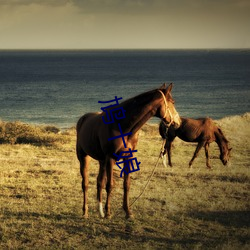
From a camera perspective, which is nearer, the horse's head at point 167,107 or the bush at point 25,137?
the horse's head at point 167,107

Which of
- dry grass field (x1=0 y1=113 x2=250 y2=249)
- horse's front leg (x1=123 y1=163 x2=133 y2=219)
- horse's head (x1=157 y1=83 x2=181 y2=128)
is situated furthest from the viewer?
horse's front leg (x1=123 y1=163 x2=133 y2=219)

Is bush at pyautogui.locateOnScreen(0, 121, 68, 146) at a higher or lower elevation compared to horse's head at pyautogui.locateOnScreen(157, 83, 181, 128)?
lower

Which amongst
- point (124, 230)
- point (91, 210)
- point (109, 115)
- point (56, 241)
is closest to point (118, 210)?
point (91, 210)

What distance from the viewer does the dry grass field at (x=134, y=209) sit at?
8.19 metres

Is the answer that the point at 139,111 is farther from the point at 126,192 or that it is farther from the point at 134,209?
the point at 134,209

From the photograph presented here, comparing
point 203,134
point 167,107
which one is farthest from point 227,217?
point 203,134

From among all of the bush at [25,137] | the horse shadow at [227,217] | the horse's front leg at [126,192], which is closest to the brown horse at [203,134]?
the horse shadow at [227,217]

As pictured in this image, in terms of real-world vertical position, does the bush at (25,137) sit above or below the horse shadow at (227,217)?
below

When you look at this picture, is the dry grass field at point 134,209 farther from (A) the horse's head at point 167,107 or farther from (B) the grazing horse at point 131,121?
(A) the horse's head at point 167,107

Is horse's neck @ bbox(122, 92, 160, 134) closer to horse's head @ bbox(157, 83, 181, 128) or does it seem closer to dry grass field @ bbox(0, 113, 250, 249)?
horse's head @ bbox(157, 83, 181, 128)

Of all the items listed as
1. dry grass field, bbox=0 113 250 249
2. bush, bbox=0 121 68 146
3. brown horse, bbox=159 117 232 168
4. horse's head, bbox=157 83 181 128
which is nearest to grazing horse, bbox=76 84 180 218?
horse's head, bbox=157 83 181 128

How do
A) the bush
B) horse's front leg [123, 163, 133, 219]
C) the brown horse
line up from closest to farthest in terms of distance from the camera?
horse's front leg [123, 163, 133, 219] → the brown horse → the bush

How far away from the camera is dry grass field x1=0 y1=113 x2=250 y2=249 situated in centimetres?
819

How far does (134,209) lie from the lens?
404 inches
